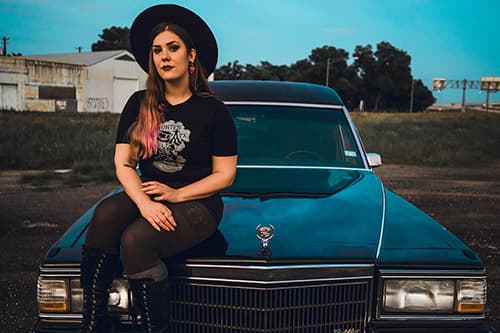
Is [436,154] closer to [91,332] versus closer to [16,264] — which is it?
[16,264]

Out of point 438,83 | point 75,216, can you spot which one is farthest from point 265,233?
point 438,83

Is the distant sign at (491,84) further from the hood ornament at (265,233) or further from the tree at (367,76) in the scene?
the hood ornament at (265,233)

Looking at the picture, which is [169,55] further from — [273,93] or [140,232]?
[273,93]

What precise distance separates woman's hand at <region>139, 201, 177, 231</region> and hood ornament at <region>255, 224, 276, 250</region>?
0.38m

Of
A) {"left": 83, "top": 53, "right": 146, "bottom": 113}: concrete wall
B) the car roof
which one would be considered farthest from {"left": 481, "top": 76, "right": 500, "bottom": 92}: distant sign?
the car roof

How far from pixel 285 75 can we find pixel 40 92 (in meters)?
42.6

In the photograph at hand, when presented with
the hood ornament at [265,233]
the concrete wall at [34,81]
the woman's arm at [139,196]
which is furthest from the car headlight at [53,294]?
the concrete wall at [34,81]

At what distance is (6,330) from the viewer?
11.5ft

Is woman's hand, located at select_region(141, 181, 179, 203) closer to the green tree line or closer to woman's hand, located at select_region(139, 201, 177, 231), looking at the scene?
woman's hand, located at select_region(139, 201, 177, 231)

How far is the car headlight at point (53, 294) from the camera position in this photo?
86.4 inches

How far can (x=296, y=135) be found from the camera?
147 inches

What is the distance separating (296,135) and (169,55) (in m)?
1.63

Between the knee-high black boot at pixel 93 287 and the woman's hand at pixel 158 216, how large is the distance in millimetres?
251

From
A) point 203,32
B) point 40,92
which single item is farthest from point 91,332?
point 40,92
